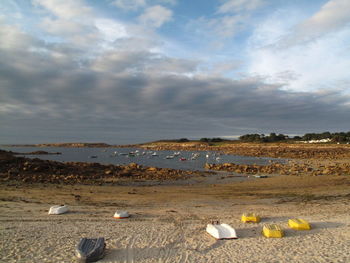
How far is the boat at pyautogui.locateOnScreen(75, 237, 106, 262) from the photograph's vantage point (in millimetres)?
7126

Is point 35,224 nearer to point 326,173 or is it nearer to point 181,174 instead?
point 181,174

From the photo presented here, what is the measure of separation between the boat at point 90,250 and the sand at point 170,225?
11.1 inches

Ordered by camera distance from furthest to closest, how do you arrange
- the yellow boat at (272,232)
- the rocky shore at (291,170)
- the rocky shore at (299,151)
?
the rocky shore at (299,151) < the rocky shore at (291,170) < the yellow boat at (272,232)

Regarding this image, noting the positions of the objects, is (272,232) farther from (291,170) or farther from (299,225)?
(291,170)

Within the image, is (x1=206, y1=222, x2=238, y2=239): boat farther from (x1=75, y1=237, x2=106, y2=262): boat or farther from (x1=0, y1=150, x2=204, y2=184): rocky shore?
(x1=0, y1=150, x2=204, y2=184): rocky shore

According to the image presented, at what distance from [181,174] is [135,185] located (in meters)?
7.15

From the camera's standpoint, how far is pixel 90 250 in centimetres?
733

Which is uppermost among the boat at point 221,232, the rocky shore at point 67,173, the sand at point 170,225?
the rocky shore at point 67,173

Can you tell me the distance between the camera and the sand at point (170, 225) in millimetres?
7820

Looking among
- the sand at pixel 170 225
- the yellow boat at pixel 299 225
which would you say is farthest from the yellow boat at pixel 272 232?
the yellow boat at pixel 299 225

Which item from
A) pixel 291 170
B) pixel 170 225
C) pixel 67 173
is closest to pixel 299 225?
pixel 170 225

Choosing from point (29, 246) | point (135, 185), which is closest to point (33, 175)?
point (135, 185)

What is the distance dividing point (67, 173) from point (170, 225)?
17.6 meters

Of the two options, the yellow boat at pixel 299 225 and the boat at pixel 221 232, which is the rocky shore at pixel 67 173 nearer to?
the boat at pixel 221 232
